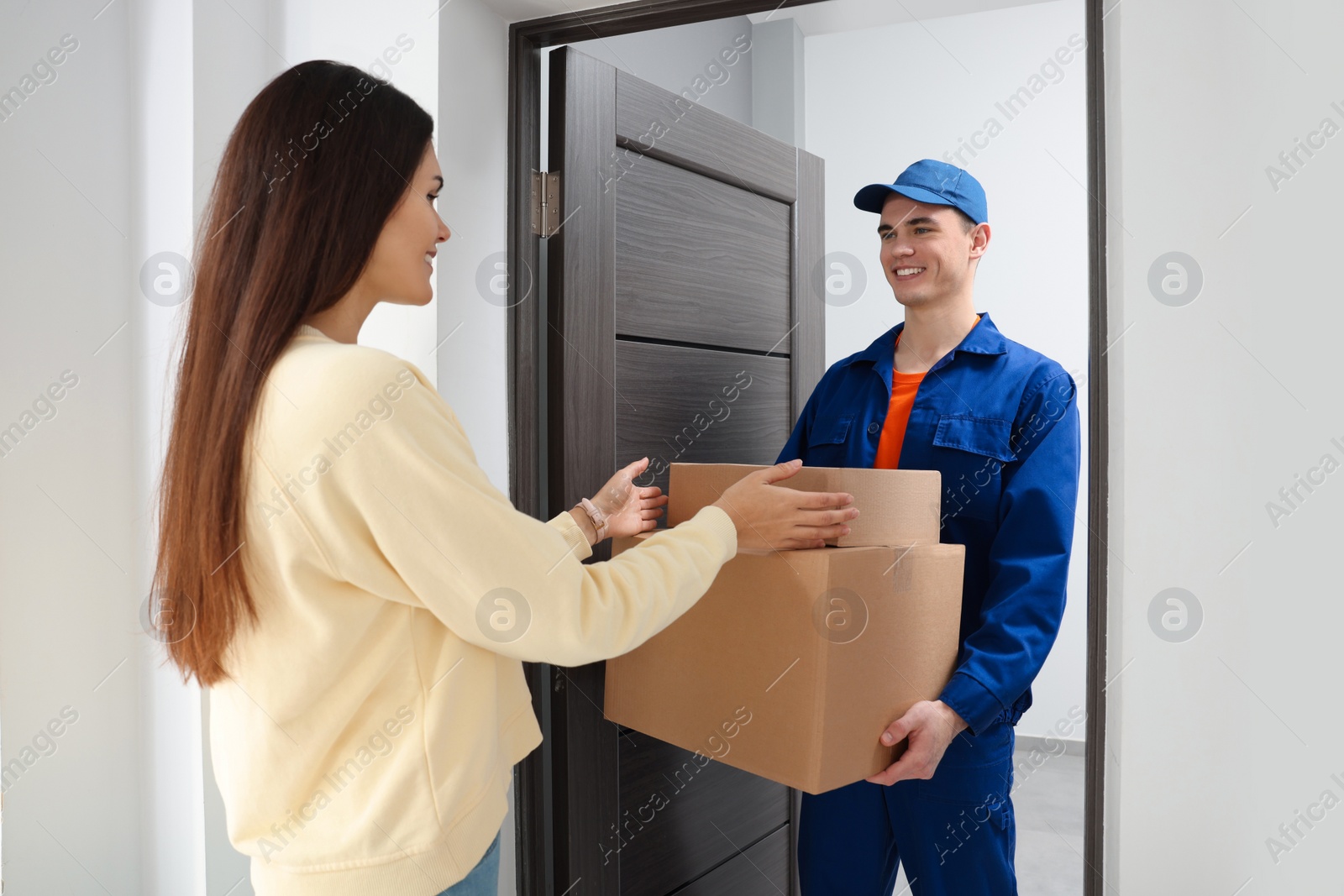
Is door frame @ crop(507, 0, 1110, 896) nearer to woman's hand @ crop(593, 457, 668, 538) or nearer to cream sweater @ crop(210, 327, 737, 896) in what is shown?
woman's hand @ crop(593, 457, 668, 538)

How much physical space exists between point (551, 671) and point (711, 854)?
59 cm

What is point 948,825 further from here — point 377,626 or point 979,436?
point 377,626

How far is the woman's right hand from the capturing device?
1.13 metres

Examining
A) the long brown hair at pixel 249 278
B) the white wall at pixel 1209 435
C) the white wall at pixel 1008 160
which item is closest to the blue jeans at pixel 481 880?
the long brown hair at pixel 249 278

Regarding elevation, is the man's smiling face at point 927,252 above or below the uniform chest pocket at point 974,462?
above

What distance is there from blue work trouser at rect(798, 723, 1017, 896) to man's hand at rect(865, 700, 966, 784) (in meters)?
0.15

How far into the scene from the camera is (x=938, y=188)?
1.63m

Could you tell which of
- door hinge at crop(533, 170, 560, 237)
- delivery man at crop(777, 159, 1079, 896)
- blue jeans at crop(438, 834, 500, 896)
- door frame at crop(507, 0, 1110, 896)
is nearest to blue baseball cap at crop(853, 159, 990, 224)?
delivery man at crop(777, 159, 1079, 896)

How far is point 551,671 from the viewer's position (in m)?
1.64

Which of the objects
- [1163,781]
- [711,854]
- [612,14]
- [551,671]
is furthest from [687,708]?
[612,14]

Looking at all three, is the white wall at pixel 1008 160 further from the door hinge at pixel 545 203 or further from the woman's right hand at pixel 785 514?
the woman's right hand at pixel 785 514

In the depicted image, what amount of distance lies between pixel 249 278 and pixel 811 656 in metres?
0.77

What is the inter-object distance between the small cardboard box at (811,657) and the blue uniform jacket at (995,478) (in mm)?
92

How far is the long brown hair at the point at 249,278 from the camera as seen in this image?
873 mm
